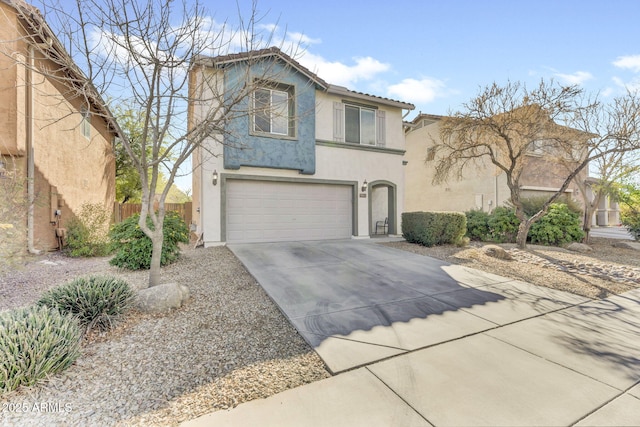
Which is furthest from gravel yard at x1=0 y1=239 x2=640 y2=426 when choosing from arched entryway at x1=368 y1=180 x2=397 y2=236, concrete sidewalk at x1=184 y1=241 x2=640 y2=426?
arched entryway at x1=368 y1=180 x2=397 y2=236

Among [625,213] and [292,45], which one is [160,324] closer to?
[292,45]

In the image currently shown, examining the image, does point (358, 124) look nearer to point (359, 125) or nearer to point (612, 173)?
point (359, 125)

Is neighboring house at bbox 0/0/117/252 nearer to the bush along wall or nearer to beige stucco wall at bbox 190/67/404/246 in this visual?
beige stucco wall at bbox 190/67/404/246

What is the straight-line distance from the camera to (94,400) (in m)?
2.38

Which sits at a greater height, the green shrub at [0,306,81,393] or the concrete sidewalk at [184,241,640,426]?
the green shrub at [0,306,81,393]

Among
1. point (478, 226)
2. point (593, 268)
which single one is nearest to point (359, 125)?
point (478, 226)

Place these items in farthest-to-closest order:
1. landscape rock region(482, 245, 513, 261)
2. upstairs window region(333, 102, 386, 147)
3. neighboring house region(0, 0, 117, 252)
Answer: upstairs window region(333, 102, 386, 147), landscape rock region(482, 245, 513, 261), neighboring house region(0, 0, 117, 252)

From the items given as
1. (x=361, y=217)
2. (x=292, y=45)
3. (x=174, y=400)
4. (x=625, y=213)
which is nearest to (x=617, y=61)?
(x=625, y=213)

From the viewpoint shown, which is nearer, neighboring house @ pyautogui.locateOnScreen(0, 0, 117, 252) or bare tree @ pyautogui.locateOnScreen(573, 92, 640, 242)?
neighboring house @ pyautogui.locateOnScreen(0, 0, 117, 252)

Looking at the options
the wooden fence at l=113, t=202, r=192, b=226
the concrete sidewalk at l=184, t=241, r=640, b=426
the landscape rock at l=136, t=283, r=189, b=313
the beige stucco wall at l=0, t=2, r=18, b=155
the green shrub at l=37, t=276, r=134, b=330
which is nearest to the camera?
the concrete sidewalk at l=184, t=241, r=640, b=426

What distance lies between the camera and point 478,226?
1220 centimetres

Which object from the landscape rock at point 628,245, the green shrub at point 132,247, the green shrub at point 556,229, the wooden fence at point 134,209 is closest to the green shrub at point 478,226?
the green shrub at point 556,229

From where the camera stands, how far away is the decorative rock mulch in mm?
6616

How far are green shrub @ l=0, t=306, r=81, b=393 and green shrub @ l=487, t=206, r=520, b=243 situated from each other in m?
13.0
